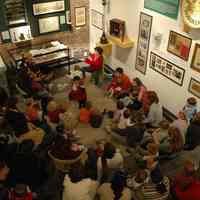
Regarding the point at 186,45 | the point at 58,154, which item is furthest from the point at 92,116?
the point at 186,45

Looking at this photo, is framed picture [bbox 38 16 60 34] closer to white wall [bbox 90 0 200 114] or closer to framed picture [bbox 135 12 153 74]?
white wall [bbox 90 0 200 114]

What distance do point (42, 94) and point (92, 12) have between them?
317 centimetres

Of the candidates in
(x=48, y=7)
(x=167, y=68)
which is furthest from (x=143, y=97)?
(x=48, y=7)

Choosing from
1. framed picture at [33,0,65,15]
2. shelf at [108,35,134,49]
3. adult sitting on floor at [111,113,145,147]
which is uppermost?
framed picture at [33,0,65,15]

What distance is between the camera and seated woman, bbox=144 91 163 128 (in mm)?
5395

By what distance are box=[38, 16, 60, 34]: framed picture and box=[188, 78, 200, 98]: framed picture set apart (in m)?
4.61

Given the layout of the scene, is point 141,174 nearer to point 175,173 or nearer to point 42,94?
point 175,173

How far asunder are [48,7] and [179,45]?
4189 millimetres

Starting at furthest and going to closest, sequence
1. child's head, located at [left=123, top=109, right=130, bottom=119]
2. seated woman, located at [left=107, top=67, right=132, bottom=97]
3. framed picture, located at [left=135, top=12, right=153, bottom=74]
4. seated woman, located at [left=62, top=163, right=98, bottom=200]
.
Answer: seated woman, located at [left=107, top=67, right=132, bottom=97] < framed picture, located at [left=135, top=12, right=153, bottom=74] < child's head, located at [left=123, top=109, right=130, bottom=119] < seated woman, located at [left=62, top=163, right=98, bottom=200]

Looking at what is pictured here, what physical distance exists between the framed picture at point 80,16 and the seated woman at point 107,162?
5.42 meters

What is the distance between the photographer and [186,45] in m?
5.31

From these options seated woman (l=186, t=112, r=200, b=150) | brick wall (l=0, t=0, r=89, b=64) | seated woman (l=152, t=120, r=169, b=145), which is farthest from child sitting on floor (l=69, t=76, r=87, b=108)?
brick wall (l=0, t=0, r=89, b=64)

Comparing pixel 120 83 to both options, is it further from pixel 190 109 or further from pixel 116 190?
pixel 116 190

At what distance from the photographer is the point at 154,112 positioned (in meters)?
5.44
